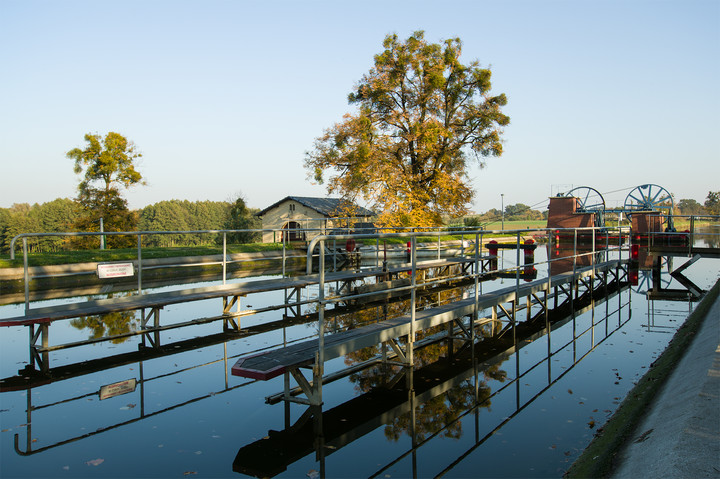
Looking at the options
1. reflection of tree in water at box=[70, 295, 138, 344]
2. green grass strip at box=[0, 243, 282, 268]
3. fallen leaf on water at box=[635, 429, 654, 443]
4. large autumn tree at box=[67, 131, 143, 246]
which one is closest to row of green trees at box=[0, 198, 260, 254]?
large autumn tree at box=[67, 131, 143, 246]

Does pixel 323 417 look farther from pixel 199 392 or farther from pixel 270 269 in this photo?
pixel 270 269

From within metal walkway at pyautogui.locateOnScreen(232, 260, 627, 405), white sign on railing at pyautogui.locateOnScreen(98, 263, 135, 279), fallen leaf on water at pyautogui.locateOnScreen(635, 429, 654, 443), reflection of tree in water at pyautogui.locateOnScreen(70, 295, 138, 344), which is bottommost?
reflection of tree in water at pyautogui.locateOnScreen(70, 295, 138, 344)

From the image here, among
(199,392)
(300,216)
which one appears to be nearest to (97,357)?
(199,392)

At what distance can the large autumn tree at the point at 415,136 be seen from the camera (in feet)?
102

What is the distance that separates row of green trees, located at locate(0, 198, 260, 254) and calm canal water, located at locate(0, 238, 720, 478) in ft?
101

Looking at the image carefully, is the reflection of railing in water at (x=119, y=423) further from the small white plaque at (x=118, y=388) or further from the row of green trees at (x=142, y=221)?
the row of green trees at (x=142, y=221)

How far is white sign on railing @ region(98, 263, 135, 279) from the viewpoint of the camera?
884 cm

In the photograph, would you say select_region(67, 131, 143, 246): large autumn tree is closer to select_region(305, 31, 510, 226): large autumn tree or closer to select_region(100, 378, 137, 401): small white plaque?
select_region(305, 31, 510, 226): large autumn tree

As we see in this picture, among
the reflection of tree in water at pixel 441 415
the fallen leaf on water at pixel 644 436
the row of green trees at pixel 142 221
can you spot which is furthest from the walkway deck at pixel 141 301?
the row of green trees at pixel 142 221

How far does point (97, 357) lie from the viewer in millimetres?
7660

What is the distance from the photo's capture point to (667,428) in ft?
13.6

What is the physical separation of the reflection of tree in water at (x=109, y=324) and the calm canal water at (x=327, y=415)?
0.59 meters

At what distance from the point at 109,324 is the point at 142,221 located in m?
114

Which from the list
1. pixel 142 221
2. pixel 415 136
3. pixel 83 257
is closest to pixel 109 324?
pixel 83 257
